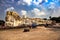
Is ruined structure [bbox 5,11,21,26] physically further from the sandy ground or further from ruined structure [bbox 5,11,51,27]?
the sandy ground

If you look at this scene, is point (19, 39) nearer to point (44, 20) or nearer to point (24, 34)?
point (24, 34)

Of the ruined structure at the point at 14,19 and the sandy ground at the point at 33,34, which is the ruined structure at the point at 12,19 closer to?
the ruined structure at the point at 14,19

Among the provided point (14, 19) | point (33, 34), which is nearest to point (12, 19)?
point (14, 19)

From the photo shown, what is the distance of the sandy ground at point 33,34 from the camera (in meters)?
3.03

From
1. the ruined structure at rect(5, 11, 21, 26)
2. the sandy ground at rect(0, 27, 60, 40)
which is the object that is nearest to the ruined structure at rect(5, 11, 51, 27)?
the ruined structure at rect(5, 11, 21, 26)

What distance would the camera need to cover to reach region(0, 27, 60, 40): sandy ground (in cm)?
303

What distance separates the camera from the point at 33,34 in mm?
3115

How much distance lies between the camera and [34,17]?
328 centimetres

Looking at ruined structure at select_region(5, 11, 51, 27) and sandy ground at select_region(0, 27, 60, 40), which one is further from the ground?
ruined structure at select_region(5, 11, 51, 27)

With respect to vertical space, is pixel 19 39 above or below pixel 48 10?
below

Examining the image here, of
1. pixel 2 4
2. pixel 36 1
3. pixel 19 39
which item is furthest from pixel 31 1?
pixel 19 39

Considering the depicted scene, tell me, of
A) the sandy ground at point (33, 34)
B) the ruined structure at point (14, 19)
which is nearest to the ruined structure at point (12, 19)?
the ruined structure at point (14, 19)

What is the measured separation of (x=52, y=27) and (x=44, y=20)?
0.26m

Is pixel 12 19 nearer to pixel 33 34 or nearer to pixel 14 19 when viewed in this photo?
pixel 14 19
